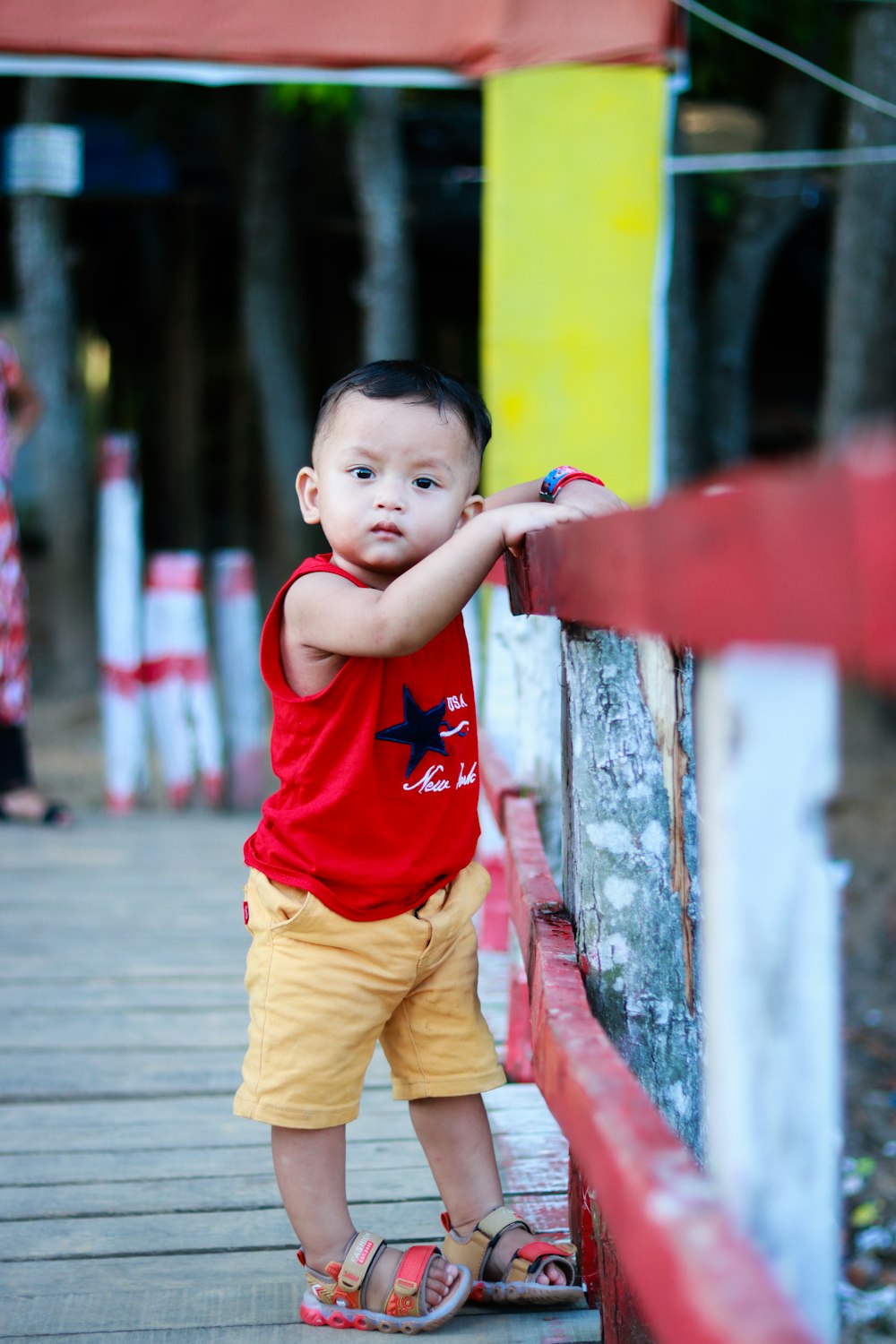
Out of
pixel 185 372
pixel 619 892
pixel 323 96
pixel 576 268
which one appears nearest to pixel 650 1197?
pixel 619 892

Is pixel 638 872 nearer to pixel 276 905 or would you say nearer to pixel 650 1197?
pixel 276 905

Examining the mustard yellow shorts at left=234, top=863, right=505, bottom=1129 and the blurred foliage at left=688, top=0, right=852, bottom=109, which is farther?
the blurred foliage at left=688, top=0, right=852, bottom=109

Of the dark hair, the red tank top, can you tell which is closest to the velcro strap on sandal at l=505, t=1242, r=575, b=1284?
the red tank top

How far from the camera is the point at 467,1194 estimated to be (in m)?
1.87

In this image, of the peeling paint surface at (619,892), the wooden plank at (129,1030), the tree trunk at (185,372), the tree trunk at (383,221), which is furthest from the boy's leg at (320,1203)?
the tree trunk at (185,372)

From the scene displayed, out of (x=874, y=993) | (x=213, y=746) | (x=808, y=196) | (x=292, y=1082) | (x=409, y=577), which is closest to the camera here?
(x=409, y=577)

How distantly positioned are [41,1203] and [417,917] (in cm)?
79

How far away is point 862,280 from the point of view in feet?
21.9

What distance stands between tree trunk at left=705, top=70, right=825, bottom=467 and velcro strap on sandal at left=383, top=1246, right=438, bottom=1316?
7.14 meters

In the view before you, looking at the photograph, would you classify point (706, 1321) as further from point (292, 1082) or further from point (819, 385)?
point (819, 385)

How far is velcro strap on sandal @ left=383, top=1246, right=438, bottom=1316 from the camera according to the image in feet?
5.75

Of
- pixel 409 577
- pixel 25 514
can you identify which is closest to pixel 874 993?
pixel 409 577

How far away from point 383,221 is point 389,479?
20.8 ft

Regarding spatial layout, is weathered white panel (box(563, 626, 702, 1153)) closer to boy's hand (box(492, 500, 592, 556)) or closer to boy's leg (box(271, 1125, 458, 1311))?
boy's hand (box(492, 500, 592, 556))
